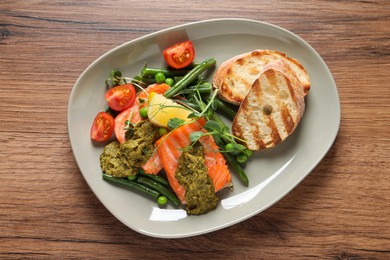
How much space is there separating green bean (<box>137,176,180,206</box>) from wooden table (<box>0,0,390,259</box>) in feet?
1.33

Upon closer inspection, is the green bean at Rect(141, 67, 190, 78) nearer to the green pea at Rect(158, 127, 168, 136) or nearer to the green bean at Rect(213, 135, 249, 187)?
the green pea at Rect(158, 127, 168, 136)

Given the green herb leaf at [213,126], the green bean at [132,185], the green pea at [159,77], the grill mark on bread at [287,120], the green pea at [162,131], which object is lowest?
the green bean at [132,185]

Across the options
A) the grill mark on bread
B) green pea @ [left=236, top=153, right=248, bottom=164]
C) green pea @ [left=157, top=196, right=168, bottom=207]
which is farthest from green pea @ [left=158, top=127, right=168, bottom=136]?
the grill mark on bread

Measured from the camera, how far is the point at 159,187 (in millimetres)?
3723

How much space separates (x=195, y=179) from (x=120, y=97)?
3.04ft

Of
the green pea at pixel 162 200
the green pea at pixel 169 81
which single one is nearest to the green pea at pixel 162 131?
the green pea at pixel 169 81

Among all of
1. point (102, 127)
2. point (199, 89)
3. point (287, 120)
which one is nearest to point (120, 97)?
point (102, 127)

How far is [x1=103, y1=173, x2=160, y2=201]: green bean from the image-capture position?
12.1 feet

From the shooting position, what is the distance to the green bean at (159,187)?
373 cm

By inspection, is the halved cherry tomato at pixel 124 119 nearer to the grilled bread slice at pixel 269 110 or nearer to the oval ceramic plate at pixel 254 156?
the oval ceramic plate at pixel 254 156

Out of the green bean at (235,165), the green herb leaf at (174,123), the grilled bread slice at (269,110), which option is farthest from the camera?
the green bean at (235,165)

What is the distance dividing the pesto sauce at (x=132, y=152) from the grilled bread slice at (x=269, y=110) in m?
0.72

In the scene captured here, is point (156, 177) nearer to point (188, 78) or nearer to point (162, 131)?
point (162, 131)

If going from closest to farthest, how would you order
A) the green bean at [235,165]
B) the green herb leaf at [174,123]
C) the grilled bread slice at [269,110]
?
the green herb leaf at [174,123]
the grilled bread slice at [269,110]
the green bean at [235,165]
